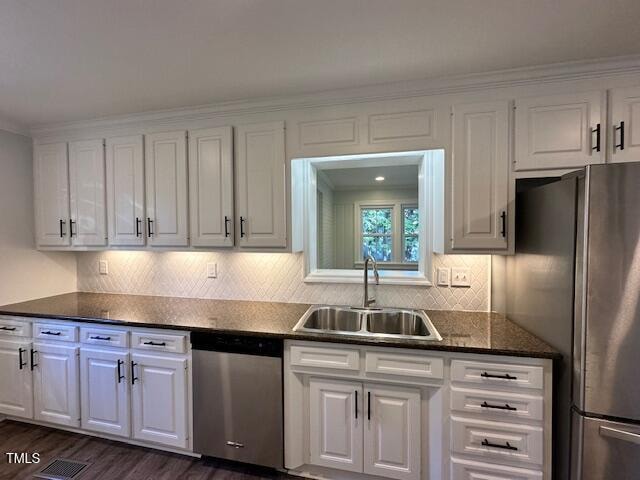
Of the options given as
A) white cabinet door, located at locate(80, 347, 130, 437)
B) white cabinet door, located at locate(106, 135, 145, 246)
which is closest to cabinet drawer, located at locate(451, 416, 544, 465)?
white cabinet door, located at locate(80, 347, 130, 437)

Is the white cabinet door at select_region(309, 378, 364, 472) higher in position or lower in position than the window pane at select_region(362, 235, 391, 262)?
lower

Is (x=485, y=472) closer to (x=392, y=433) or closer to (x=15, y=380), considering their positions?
(x=392, y=433)

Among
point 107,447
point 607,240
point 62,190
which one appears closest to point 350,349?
point 607,240

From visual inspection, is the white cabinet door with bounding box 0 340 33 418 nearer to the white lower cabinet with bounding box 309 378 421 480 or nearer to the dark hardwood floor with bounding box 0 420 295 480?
the dark hardwood floor with bounding box 0 420 295 480

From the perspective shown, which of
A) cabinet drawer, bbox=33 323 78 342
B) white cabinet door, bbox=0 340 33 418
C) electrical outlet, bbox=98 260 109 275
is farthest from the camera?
electrical outlet, bbox=98 260 109 275

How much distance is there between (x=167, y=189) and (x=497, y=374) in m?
2.39

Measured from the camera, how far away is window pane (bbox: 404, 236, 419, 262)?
2297mm

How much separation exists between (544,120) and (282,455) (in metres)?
2.42

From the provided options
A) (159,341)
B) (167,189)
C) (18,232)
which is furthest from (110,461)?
(18,232)

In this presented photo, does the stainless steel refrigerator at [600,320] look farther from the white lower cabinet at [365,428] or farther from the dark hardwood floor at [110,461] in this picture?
the dark hardwood floor at [110,461]

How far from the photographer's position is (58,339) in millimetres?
2125

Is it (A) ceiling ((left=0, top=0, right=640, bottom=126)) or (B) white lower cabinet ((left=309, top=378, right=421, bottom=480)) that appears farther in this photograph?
(B) white lower cabinet ((left=309, top=378, right=421, bottom=480))

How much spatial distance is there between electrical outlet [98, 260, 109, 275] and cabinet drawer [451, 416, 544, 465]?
3.02 metres

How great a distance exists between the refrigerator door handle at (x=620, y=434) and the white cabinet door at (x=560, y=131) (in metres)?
1.26
